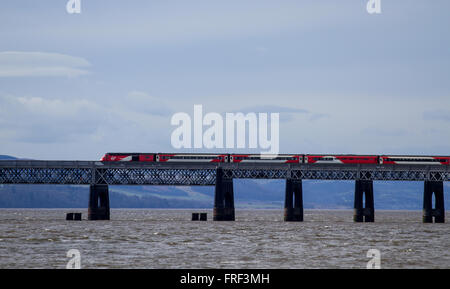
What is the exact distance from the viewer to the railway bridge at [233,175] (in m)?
135

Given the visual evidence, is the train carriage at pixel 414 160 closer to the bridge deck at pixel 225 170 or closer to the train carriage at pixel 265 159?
the bridge deck at pixel 225 170

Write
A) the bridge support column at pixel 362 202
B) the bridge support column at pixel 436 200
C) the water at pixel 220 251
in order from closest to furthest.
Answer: the water at pixel 220 251 < the bridge support column at pixel 362 202 < the bridge support column at pixel 436 200

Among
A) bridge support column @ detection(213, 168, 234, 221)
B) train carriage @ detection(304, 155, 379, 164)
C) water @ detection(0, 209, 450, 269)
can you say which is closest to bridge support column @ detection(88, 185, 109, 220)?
bridge support column @ detection(213, 168, 234, 221)

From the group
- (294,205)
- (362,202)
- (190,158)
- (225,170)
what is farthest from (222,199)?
(362,202)

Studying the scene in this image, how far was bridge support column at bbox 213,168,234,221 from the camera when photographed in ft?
440

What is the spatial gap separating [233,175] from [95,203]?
25.2 m

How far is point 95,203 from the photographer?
138 m

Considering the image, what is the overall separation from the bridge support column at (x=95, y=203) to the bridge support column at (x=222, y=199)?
19952 mm

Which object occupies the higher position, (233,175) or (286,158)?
(286,158)

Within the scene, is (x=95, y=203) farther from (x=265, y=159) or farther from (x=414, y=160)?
(x=414, y=160)

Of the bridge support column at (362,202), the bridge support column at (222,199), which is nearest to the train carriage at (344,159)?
the bridge support column at (362,202)

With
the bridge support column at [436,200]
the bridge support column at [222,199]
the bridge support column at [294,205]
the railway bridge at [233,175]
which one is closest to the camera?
the bridge support column at [222,199]

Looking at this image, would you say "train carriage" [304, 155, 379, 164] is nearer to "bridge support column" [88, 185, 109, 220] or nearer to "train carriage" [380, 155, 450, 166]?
"train carriage" [380, 155, 450, 166]
